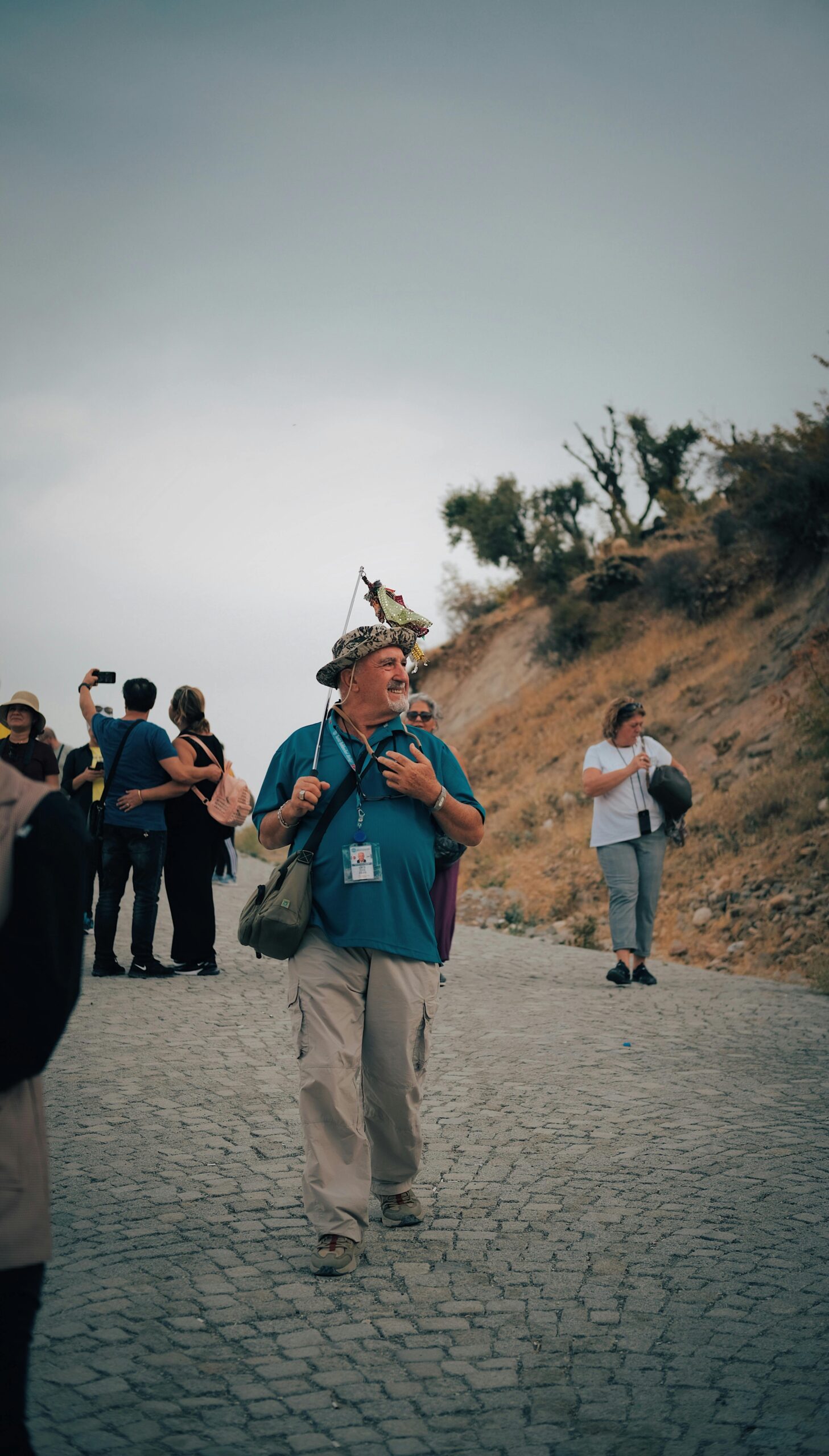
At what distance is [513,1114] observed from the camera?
6070 millimetres

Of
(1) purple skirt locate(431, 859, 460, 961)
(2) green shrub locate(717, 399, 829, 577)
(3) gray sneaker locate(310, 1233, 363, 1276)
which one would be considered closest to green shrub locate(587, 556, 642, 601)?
(2) green shrub locate(717, 399, 829, 577)

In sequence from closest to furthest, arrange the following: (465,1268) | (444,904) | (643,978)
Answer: (465,1268)
(444,904)
(643,978)

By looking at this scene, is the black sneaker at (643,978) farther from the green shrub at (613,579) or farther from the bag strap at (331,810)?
the green shrub at (613,579)

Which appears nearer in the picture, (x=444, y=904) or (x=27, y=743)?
(x=444, y=904)

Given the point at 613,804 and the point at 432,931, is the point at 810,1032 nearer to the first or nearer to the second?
the point at 613,804

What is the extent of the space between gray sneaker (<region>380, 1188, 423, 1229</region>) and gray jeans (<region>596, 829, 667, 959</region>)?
5.60 meters

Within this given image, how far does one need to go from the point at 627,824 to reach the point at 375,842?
593 cm

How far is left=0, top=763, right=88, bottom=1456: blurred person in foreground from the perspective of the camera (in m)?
2.37

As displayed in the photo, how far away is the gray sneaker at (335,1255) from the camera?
157 inches

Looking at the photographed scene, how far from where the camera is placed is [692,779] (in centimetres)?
1972

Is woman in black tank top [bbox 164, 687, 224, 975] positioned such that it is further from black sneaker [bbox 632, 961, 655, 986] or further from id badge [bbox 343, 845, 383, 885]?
id badge [bbox 343, 845, 383, 885]

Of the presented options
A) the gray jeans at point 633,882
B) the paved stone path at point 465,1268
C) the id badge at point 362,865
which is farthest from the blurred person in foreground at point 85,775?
the id badge at point 362,865

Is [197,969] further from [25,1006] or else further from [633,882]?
[25,1006]

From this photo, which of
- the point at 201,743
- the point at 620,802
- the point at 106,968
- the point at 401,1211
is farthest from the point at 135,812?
the point at 401,1211
